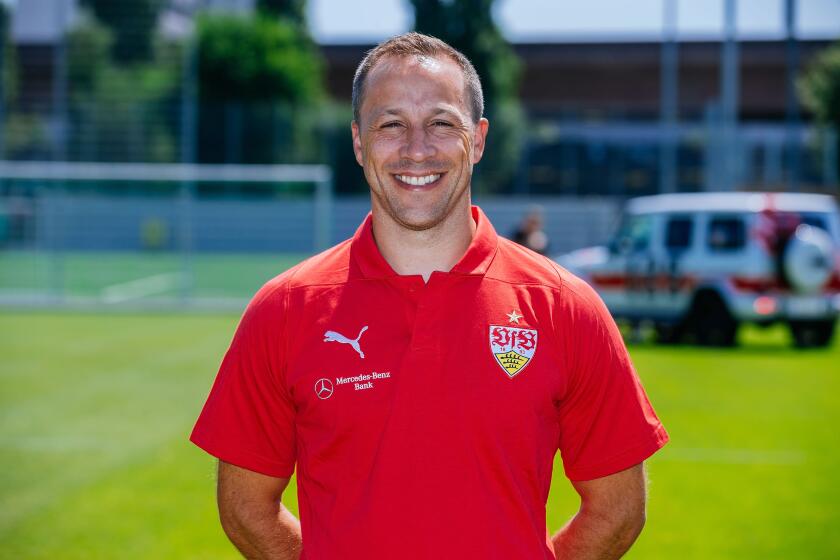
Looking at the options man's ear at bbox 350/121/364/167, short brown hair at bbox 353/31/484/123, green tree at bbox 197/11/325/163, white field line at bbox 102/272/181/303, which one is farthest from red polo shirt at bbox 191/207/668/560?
green tree at bbox 197/11/325/163

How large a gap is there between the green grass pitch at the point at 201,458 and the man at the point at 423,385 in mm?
451

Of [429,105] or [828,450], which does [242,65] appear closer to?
[828,450]

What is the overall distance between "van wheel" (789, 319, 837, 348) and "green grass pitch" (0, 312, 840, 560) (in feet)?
2.76

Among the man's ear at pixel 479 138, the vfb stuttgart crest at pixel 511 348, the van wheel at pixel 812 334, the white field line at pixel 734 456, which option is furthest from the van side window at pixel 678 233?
the vfb stuttgart crest at pixel 511 348

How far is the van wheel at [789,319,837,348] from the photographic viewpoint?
16609mm

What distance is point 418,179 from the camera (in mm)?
2732

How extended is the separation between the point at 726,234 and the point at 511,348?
47.7ft

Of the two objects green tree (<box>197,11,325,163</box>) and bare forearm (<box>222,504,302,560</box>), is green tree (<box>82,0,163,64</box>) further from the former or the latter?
bare forearm (<box>222,504,302,560</box>)

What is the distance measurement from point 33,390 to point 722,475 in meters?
7.31

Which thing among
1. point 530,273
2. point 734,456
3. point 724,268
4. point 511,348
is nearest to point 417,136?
point 530,273

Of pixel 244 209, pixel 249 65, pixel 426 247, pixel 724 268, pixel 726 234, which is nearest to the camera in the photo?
pixel 426 247

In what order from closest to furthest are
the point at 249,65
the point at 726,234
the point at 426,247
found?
the point at 426,247, the point at 726,234, the point at 249,65

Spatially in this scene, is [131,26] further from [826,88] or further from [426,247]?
[426,247]

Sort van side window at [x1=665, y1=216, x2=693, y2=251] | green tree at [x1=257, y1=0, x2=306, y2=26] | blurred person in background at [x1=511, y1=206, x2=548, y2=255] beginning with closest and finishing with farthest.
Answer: van side window at [x1=665, y1=216, x2=693, y2=251] → blurred person in background at [x1=511, y1=206, x2=548, y2=255] → green tree at [x1=257, y1=0, x2=306, y2=26]
